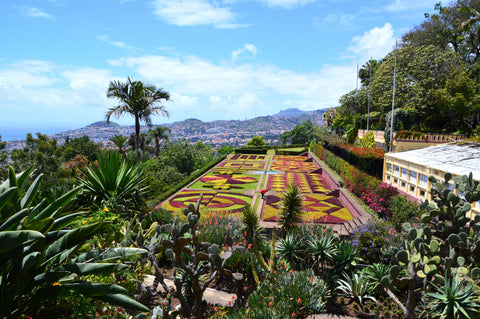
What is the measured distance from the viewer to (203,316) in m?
6.56

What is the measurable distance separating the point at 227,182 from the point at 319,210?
10987mm

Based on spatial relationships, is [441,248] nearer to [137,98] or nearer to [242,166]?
[137,98]

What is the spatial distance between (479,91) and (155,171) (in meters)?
34.1

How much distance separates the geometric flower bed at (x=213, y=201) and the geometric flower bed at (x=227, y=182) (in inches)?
85.7

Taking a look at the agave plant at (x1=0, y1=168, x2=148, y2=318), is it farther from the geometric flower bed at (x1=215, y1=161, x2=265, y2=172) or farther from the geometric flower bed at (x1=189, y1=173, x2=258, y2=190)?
the geometric flower bed at (x1=215, y1=161, x2=265, y2=172)

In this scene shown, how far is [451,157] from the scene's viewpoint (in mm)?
15250

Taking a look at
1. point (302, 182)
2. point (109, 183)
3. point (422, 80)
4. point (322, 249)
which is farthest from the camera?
point (422, 80)

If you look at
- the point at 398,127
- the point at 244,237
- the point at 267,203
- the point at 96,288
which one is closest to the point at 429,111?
the point at 398,127

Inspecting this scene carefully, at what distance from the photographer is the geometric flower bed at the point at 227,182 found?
2516 centimetres

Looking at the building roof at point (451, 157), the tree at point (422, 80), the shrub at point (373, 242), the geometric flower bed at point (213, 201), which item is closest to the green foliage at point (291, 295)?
the shrub at point (373, 242)

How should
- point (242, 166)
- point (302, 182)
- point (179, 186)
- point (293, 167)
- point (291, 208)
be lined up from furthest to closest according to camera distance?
point (242, 166), point (293, 167), point (302, 182), point (179, 186), point (291, 208)

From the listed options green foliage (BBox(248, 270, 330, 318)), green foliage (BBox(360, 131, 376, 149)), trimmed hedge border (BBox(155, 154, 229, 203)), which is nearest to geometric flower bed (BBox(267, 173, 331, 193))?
green foliage (BBox(360, 131, 376, 149))

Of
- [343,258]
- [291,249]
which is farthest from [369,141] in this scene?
[291,249]

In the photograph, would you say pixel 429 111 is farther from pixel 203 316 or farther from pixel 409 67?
pixel 203 316
